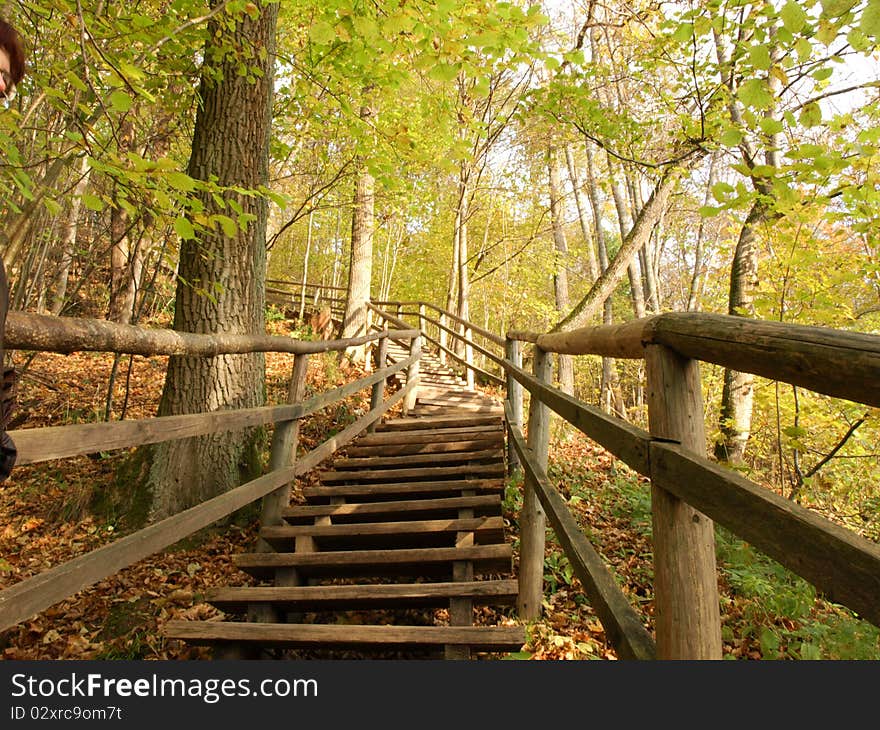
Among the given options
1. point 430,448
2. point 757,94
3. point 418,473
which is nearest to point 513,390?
point 430,448

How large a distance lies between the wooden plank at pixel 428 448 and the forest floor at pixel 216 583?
23.3 inches

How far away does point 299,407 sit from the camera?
3.44 metres

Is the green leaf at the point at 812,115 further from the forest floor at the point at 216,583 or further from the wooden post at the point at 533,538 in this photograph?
the forest floor at the point at 216,583

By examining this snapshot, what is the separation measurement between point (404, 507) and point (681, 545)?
2602mm

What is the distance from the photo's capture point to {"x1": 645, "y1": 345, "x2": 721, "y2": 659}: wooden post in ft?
4.14

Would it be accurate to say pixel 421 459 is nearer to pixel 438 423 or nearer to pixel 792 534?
pixel 438 423

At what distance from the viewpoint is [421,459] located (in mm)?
4789

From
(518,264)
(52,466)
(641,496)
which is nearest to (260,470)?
(52,466)

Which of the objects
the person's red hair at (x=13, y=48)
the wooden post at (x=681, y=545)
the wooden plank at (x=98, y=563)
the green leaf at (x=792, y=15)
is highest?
the green leaf at (x=792, y=15)

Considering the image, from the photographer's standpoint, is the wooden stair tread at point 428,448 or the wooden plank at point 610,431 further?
the wooden stair tread at point 428,448

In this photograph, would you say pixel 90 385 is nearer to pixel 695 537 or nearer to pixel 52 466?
pixel 52 466

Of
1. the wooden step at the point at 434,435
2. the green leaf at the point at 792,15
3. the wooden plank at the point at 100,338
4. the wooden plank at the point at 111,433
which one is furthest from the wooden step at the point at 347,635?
the green leaf at the point at 792,15

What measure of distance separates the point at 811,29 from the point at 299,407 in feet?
12.9

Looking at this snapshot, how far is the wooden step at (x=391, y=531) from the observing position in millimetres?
3207
